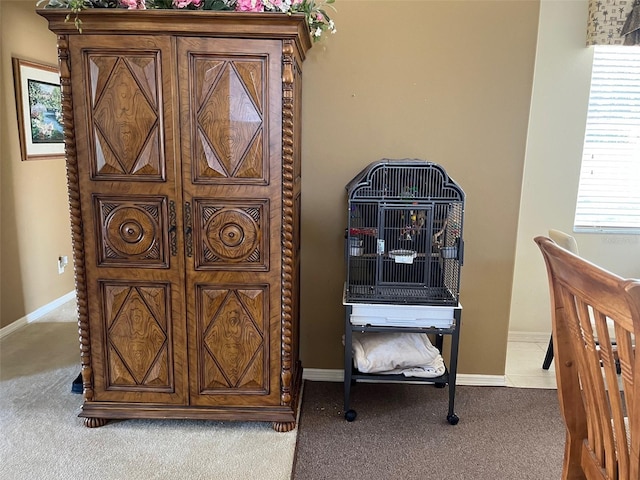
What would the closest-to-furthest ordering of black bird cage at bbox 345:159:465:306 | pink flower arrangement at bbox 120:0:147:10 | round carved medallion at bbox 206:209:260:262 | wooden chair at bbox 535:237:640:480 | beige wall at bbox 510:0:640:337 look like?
wooden chair at bbox 535:237:640:480
pink flower arrangement at bbox 120:0:147:10
round carved medallion at bbox 206:209:260:262
black bird cage at bbox 345:159:465:306
beige wall at bbox 510:0:640:337

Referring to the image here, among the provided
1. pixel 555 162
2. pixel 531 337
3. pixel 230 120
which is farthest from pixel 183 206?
pixel 531 337

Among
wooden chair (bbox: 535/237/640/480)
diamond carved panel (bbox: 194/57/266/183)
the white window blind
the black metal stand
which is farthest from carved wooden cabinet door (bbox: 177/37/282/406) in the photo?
the white window blind

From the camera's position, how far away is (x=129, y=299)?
239 cm

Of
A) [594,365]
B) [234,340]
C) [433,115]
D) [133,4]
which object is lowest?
[234,340]

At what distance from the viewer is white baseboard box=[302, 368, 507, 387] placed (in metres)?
2.99

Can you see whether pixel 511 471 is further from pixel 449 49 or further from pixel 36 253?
pixel 36 253

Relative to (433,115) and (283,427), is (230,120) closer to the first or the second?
(433,115)

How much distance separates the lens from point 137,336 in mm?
2428

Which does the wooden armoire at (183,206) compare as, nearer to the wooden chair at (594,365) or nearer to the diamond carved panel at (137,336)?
the diamond carved panel at (137,336)

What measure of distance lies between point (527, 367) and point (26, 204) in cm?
373

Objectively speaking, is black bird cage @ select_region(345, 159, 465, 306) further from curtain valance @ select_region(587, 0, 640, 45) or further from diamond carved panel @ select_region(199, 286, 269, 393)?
curtain valance @ select_region(587, 0, 640, 45)

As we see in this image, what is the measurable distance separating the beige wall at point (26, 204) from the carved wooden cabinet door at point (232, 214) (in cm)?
203

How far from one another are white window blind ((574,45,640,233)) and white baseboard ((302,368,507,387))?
4.20 feet

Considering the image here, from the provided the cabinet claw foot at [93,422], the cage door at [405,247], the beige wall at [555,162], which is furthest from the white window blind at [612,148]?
the cabinet claw foot at [93,422]
